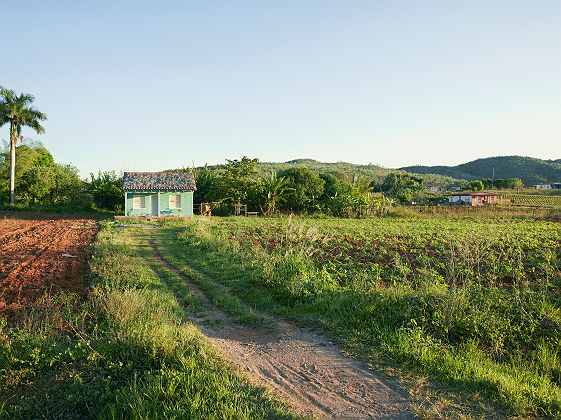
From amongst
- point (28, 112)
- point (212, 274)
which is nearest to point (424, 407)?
point (212, 274)

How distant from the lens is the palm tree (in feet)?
111

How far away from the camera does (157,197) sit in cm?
2764

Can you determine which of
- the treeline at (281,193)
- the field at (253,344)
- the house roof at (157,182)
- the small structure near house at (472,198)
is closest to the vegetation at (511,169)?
the small structure near house at (472,198)

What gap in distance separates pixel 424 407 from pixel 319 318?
262 centimetres

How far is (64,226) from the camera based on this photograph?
22219 millimetres

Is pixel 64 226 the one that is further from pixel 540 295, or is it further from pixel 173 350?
pixel 540 295

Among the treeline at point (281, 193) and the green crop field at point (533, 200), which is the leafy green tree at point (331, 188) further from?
the green crop field at point (533, 200)

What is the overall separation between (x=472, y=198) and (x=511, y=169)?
2261 inches

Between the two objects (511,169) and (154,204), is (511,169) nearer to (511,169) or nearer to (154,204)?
(511,169)

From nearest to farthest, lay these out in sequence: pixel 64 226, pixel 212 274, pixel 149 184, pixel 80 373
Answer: pixel 80 373, pixel 212 274, pixel 64 226, pixel 149 184

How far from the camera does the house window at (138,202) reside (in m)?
27.5

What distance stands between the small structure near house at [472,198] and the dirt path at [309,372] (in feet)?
171

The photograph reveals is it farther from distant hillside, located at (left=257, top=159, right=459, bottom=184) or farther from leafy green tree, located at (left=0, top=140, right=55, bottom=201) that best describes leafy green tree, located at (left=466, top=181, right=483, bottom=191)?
leafy green tree, located at (left=0, top=140, right=55, bottom=201)

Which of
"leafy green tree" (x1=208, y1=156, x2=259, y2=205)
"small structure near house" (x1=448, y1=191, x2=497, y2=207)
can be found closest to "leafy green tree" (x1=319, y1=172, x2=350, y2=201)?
"leafy green tree" (x1=208, y1=156, x2=259, y2=205)
